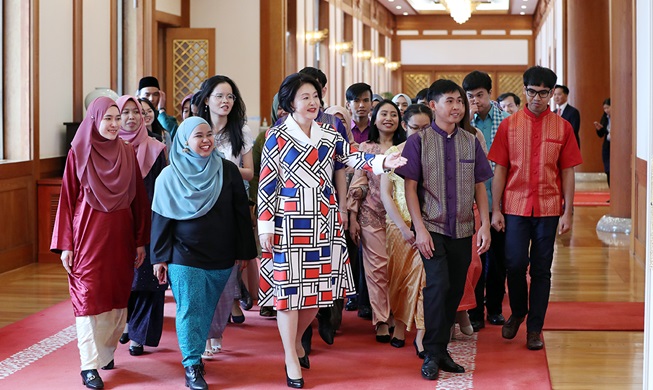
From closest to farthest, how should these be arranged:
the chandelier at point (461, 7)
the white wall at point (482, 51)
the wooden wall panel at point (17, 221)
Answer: the wooden wall panel at point (17, 221) < the chandelier at point (461, 7) < the white wall at point (482, 51)

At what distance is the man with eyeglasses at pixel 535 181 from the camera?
4863 mm

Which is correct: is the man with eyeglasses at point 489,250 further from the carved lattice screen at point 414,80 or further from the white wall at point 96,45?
the carved lattice screen at point 414,80

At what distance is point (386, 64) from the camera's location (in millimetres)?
27766

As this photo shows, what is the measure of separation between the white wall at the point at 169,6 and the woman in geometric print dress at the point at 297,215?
25.4 feet

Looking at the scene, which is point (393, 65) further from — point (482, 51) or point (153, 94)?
point (153, 94)

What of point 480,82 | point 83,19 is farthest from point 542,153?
point 83,19

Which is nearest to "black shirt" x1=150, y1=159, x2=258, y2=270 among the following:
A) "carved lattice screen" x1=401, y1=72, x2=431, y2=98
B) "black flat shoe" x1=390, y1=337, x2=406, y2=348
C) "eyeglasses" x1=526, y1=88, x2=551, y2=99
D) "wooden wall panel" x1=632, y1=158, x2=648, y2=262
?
"black flat shoe" x1=390, y1=337, x2=406, y2=348

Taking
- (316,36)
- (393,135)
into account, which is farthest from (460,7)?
(393,135)

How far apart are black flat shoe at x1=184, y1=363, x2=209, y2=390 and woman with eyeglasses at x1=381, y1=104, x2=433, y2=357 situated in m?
1.22

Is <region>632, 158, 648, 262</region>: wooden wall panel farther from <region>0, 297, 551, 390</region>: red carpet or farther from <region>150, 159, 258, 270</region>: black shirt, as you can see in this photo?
<region>150, 159, 258, 270</region>: black shirt

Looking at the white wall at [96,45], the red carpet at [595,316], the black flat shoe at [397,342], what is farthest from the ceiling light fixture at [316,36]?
the black flat shoe at [397,342]

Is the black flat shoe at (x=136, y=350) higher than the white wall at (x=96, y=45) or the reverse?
the reverse

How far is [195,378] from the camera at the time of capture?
168 inches

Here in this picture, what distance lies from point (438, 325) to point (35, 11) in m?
5.12
